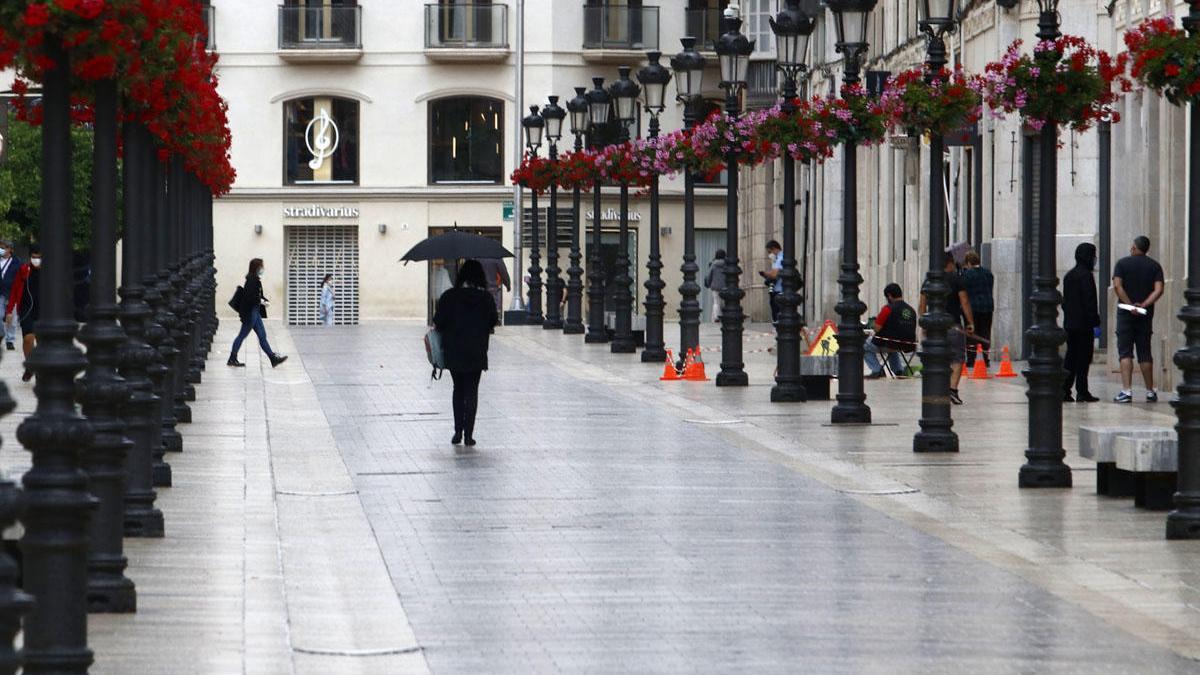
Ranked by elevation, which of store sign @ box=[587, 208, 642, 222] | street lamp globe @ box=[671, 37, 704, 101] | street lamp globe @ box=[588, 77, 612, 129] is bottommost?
store sign @ box=[587, 208, 642, 222]

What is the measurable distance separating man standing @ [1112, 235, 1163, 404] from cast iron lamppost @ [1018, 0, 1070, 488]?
27.2 feet

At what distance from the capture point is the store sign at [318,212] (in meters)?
67.1

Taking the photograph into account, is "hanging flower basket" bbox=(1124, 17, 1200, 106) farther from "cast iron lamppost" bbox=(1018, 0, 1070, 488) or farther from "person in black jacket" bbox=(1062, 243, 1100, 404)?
"person in black jacket" bbox=(1062, 243, 1100, 404)

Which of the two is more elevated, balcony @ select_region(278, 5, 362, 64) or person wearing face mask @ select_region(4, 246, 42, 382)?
balcony @ select_region(278, 5, 362, 64)

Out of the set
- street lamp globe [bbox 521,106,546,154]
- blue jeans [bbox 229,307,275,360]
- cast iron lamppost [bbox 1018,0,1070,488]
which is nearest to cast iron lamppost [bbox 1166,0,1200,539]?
cast iron lamppost [bbox 1018,0,1070,488]

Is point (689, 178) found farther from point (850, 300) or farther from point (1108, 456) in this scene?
point (1108, 456)

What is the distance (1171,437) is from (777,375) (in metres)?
10.7

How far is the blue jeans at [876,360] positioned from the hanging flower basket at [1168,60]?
1654 cm

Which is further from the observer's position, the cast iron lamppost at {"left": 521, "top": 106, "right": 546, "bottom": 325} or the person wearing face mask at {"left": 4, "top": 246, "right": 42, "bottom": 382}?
the cast iron lamppost at {"left": 521, "top": 106, "right": 546, "bottom": 325}

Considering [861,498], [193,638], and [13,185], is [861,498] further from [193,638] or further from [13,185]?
[13,185]

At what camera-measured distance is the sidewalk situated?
31.4 ft

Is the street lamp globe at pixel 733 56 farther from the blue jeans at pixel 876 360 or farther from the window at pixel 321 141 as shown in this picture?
the window at pixel 321 141

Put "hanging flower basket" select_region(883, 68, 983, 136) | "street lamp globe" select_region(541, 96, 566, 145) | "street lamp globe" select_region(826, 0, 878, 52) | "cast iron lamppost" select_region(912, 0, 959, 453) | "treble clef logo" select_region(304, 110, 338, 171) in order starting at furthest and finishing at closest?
"treble clef logo" select_region(304, 110, 338, 171) < "street lamp globe" select_region(541, 96, 566, 145) < "street lamp globe" select_region(826, 0, 878, 52) < "hanging flower basket" select_region(883, 68, 983, 136) < "cast iron lamppost" select_region(912, 0, 959, 453)

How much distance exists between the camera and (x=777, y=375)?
26172 millimetres
